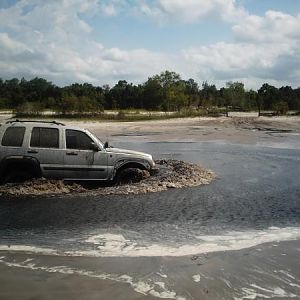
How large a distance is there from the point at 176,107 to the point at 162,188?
3060 inches

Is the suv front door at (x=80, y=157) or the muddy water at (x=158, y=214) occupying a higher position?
the suv front door at (x=80, y=157)

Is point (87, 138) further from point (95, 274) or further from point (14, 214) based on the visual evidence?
point (95, 274)

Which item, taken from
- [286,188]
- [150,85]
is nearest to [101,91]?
[150,85]

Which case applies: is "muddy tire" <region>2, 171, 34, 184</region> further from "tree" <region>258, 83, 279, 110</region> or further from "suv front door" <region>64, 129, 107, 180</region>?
"tree" <region>258, 83, 279, 110</region>

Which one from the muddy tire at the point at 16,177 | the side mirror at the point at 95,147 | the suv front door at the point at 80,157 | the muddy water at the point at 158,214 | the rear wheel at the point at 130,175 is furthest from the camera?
the rear wheel at the point at 130,175

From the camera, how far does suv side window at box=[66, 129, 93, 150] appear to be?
11586mm

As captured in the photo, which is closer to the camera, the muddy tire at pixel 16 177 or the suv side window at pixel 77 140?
the muddy tire at pixel 16 177

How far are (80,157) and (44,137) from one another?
1.02 metres

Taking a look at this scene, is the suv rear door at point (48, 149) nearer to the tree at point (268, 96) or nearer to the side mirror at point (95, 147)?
the side mirror at point (95, 147)

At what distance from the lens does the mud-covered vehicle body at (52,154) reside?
11.1 meters

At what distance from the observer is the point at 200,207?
10.9m

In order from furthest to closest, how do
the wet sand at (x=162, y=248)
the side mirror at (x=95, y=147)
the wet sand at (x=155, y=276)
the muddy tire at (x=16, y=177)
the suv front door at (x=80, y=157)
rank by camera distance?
1. the side mirror at (x=95, y=147)
2. the suv front door at (x=80, y=157)
3. the muddy tire at (x=16, y=177)
4. the wet sand at (x=162, y=248)
5. the wet sand at (x=155, y=276)

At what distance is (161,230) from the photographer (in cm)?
870

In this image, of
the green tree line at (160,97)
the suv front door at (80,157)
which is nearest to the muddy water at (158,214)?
the suv front door at (80,157)
